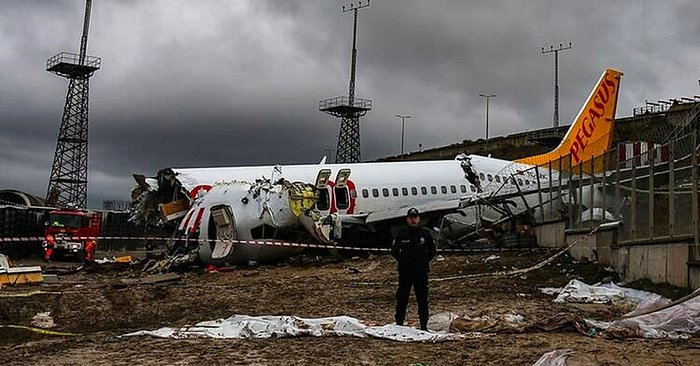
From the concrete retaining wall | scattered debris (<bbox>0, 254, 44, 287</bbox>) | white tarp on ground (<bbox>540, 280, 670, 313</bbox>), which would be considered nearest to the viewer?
the concrete retaining wall

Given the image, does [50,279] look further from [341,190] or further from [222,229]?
[341,190]

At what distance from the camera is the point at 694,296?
8430 mm

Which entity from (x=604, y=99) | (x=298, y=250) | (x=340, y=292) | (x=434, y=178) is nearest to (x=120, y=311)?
→ (x=340, y=292)

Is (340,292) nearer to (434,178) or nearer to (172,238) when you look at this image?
(172,238)

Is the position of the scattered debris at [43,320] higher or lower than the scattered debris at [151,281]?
lower

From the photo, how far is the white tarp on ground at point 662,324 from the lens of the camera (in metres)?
7.70

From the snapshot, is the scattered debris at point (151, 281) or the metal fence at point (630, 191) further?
the scattered debris at point (151, 281)

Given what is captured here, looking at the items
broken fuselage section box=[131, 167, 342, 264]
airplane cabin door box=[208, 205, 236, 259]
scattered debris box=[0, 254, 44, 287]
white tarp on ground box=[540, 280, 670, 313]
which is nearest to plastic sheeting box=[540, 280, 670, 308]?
white tarp on ground box=[540, 280, 670, 313]

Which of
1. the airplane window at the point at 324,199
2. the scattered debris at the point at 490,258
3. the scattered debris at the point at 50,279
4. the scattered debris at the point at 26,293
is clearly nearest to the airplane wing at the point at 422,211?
the airplane window at the point at 324,199

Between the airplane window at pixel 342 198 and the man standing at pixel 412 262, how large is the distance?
13.5 m

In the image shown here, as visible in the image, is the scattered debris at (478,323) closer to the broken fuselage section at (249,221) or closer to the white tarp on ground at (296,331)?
the white tarp on ground at (296,331)

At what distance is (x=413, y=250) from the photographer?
879 cm

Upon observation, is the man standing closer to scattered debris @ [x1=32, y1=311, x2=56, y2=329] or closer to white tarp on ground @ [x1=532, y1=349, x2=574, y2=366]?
white tarp on ground @ [x1=532, y1=349, x2=574, y2=366]

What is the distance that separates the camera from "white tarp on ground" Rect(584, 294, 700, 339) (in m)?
7.70
